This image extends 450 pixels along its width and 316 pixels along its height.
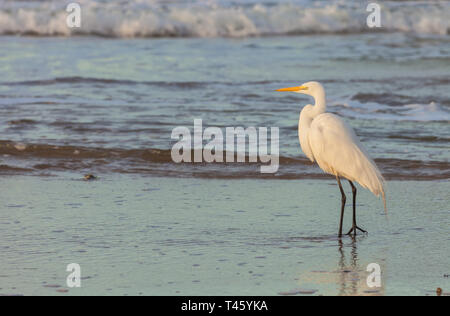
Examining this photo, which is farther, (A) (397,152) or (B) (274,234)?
(A) (397,152)

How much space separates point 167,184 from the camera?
21.1ft

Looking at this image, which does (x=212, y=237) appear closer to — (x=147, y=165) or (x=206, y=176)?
(x=206, y=176)

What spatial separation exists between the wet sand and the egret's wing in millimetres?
323

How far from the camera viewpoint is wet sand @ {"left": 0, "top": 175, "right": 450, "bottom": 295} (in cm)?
398

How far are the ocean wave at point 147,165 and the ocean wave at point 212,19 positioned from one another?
11.8 m

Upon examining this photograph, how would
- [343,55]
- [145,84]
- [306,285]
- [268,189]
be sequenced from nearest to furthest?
[306,285] → [268,189] → [145,84] → [343,55]

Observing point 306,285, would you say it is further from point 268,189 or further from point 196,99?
point 196,99

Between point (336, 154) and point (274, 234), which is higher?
point (336, 154)

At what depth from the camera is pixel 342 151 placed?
5332mm

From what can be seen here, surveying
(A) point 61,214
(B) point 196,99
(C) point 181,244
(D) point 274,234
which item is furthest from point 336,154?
(B) point 196,99

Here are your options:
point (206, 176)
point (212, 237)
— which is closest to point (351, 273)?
point (212, 237)

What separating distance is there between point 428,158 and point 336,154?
222 centimetres

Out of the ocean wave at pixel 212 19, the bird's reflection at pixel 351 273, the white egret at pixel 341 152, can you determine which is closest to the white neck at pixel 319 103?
the white egret at pixel 341 152
